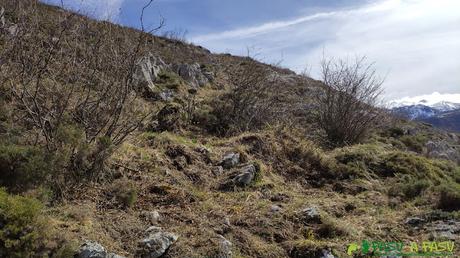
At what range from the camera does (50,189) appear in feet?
15.2

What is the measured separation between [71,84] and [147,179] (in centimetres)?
162

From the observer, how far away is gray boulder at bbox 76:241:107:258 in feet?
12.4

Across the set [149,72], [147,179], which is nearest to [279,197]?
[147,179]

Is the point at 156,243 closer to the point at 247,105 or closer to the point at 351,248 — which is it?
the point at 351,248

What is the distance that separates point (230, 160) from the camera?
7332 mm

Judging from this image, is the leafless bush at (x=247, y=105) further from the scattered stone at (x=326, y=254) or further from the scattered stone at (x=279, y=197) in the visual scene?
the scattered stone at (x=326, y=254)

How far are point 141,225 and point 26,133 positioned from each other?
1.97 metres

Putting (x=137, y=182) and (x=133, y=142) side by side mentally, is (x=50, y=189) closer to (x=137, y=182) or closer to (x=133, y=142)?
(x=137, y=182)

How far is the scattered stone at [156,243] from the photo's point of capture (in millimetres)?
4133

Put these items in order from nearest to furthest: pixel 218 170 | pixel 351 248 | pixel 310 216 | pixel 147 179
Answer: pixel 351 248 → pixel 310 216 → pixel 147 179 → pixel 218 170

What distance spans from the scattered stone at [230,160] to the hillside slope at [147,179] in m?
0.02

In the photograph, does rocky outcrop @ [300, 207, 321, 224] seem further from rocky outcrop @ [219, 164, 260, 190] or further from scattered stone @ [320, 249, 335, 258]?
rocky outcrop @ [219, 164, 260, 190]

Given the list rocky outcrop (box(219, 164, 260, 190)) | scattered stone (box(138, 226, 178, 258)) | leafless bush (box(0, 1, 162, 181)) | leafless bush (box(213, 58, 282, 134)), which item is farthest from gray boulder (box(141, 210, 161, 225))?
leafless bush (box(213, 58, 282, 134))

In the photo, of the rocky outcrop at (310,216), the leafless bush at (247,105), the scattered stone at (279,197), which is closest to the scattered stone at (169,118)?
the leafless bush at (247,105)
